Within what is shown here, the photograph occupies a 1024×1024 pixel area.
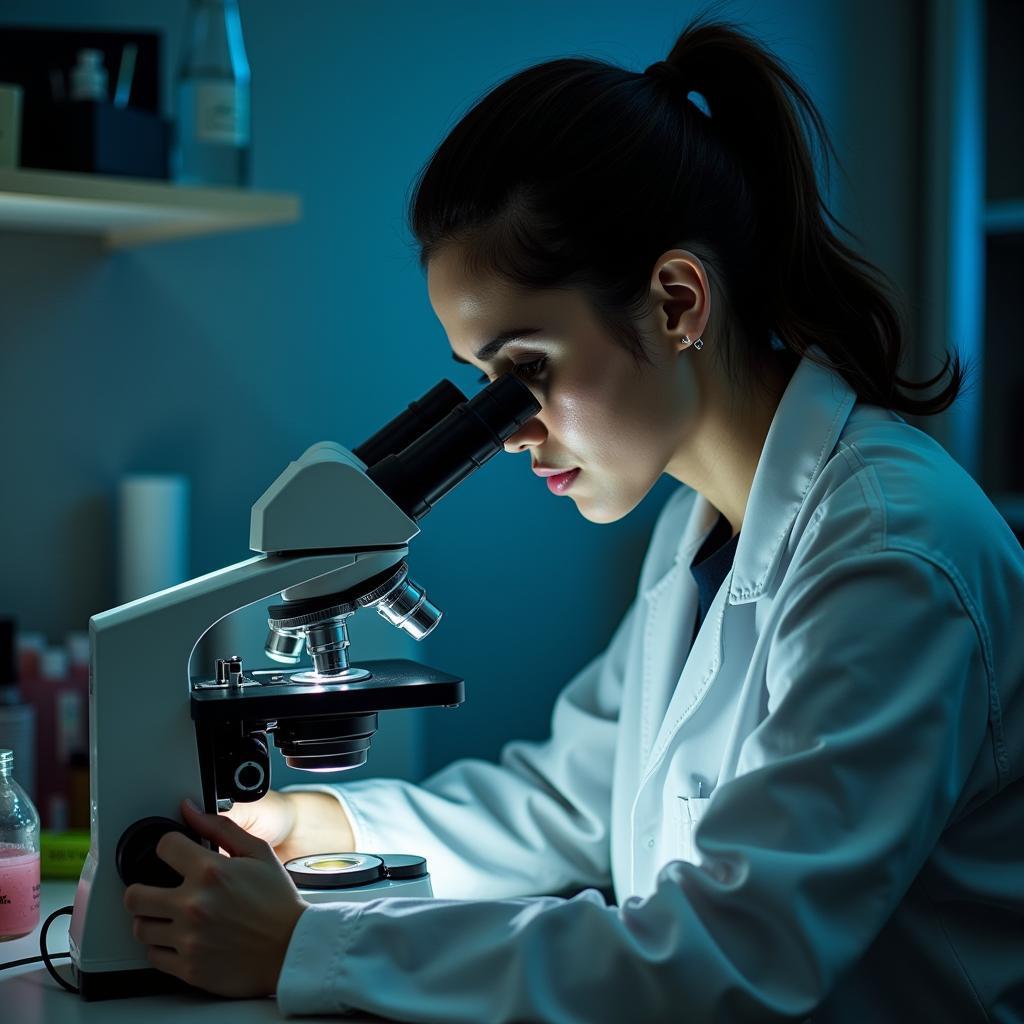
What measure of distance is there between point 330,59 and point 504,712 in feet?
3.41

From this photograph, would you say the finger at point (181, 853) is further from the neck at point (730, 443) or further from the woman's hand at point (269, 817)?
the neck at point (730, 443)

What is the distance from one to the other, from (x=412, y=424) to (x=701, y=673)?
1.27 ft

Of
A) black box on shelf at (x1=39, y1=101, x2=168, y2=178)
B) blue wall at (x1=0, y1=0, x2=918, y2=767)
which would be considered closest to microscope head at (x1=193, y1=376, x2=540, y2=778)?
black box on shelf at (x1=39, y1=101, x2=168, y2=178)

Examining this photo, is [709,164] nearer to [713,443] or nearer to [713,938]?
[713,443]

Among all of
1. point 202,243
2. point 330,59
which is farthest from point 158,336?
point 330,59

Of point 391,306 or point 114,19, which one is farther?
point 391,306

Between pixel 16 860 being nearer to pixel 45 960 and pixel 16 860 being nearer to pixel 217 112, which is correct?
pixel 45 960

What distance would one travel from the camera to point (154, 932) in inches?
38.3

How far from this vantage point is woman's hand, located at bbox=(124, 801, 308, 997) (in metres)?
0.95

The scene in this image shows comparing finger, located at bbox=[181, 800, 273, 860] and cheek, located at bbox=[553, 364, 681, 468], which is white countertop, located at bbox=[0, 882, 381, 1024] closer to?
finger, located at bbox=[181, 800, 273, 860]

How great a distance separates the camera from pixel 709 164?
1.21 m

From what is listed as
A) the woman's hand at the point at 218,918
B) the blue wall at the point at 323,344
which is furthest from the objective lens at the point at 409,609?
the blue wall at the point at 323,344

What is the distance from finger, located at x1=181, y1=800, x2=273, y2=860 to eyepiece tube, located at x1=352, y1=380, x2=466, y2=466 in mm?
333

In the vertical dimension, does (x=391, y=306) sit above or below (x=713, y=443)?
above
